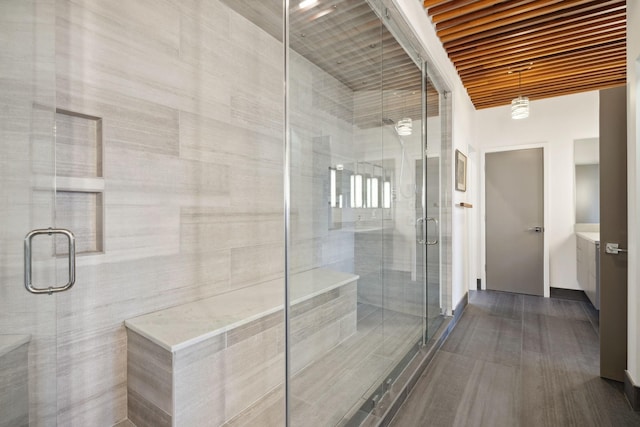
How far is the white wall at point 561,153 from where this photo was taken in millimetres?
4172

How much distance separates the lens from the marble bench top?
4.63 feet

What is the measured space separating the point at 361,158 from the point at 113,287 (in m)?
1.51

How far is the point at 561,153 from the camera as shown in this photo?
14.0 ft

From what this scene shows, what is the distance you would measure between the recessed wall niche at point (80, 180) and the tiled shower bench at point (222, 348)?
1.61ft

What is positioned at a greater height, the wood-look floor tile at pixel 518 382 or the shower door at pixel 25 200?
the shower door at pixel 25 200

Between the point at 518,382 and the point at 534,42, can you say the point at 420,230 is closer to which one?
the point at 518,382

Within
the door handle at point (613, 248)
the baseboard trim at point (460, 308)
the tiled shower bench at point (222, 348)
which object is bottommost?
the baseboard trim at point (460, 308)

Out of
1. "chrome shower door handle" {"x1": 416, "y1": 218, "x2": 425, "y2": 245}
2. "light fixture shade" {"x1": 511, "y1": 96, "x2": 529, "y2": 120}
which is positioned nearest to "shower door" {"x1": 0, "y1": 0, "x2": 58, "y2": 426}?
"chrome shower door handle" {"x1": 416, "y1": 218, "x2": 425, "y2": 245}

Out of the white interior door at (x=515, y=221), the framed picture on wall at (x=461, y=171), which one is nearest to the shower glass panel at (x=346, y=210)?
the framed picture on wall at (x=461, y=171)

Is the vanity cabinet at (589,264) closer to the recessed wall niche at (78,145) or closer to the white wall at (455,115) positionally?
the white wall at (455,115)

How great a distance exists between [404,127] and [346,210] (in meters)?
1.11

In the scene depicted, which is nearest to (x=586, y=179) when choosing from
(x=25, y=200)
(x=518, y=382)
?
(x=518, y=382)

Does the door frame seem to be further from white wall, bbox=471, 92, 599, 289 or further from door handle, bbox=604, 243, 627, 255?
door handle, bbox=604, 243, 627, 255

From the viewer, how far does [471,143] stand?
4523 mm
